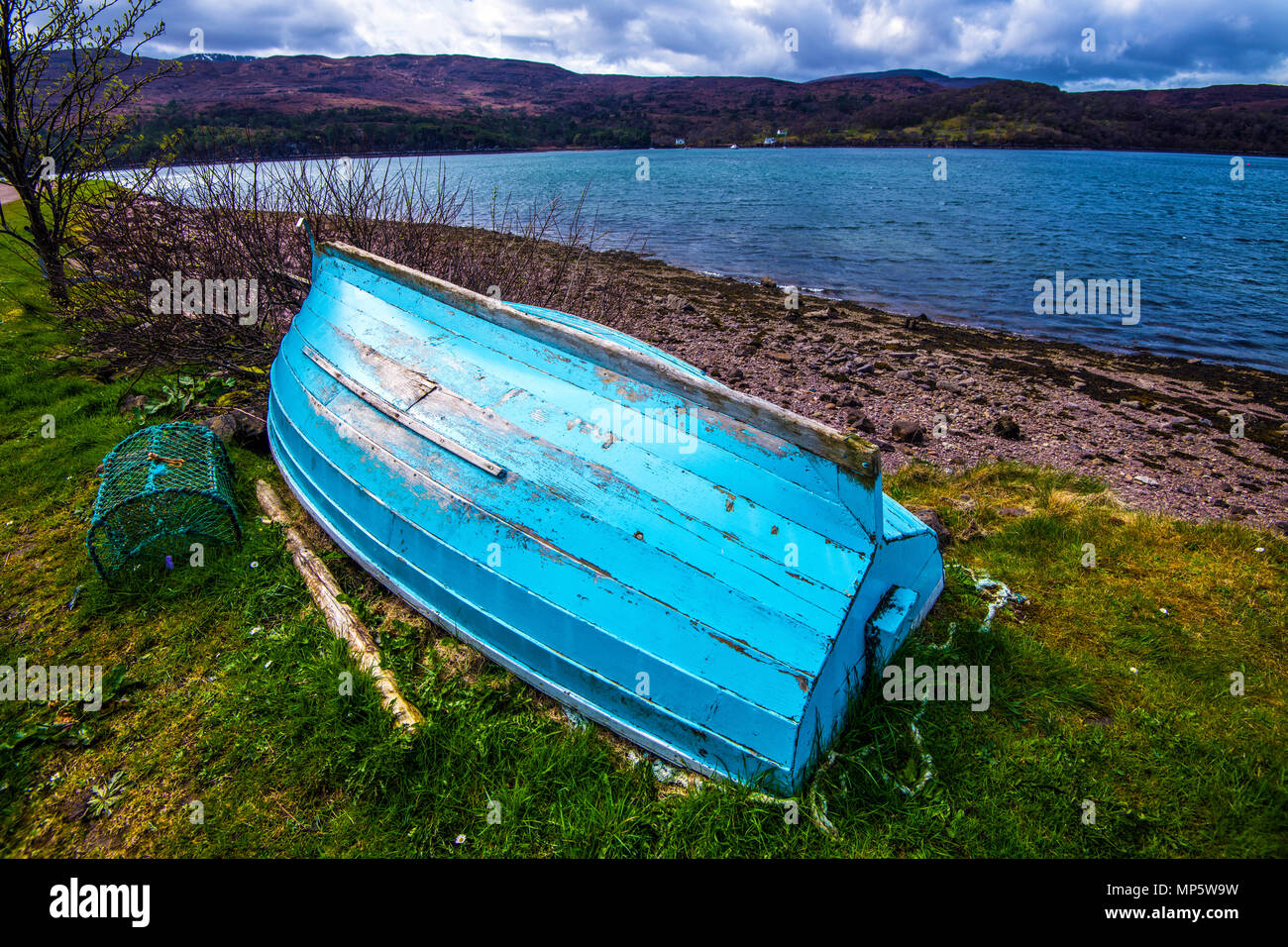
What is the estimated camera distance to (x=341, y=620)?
3.62 m

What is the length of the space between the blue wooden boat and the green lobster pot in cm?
114

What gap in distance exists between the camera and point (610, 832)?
8.55ft

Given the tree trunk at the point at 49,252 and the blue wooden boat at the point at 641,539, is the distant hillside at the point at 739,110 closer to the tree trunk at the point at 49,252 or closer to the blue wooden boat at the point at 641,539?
the tree trunk at the point at 49,252

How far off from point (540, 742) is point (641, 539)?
44.2 inches

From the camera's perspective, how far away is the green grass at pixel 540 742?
2.64 metres

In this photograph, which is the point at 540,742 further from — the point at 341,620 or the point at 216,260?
the point at 216,260

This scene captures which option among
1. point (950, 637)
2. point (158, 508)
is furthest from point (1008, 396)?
point (158, 508)

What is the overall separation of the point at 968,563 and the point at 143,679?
540 centimetres

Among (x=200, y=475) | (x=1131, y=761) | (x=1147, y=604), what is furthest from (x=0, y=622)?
(x=1147, y=604)

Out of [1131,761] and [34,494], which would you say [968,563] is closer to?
[1131,761]

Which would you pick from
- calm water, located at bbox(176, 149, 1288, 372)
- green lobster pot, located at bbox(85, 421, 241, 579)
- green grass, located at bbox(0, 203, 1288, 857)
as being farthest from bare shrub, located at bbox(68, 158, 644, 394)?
calm water, located at bbox(176, 149, 1288, 372)

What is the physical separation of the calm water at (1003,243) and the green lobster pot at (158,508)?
1539 cm

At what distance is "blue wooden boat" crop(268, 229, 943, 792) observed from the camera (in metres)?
2.65

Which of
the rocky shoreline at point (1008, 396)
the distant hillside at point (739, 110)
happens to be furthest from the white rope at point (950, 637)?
the distant hillside at point (739, 110)
